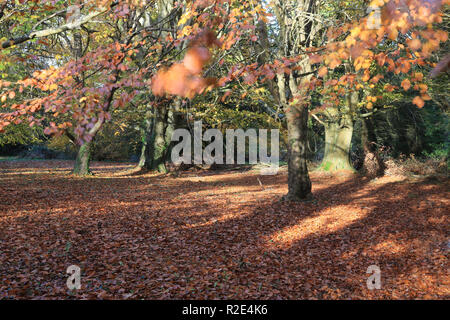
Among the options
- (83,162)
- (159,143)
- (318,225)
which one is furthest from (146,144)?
(318,225)

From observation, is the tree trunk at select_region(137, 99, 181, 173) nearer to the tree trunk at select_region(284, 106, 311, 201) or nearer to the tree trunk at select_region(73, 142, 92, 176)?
the tree trunk at select_region(73, 142, 92, 176)

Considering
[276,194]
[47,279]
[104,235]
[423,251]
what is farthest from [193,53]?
[276,194]

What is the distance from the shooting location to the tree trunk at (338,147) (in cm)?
1897

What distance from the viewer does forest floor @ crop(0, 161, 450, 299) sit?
4.93m

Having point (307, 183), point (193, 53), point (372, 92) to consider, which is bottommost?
point (307, 183)

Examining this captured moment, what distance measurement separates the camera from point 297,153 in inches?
424

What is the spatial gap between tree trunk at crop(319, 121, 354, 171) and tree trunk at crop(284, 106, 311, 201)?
8.50 metres

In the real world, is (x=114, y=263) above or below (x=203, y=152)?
below

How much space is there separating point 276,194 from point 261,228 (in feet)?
15.5

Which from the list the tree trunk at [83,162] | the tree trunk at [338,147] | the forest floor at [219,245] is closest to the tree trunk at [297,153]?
the forest floor at [219,245]

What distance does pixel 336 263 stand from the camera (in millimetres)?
6113

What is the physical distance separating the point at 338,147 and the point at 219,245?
13.8m

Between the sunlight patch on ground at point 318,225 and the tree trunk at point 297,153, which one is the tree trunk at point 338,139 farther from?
the sunlight patch on ground at point 318,225
